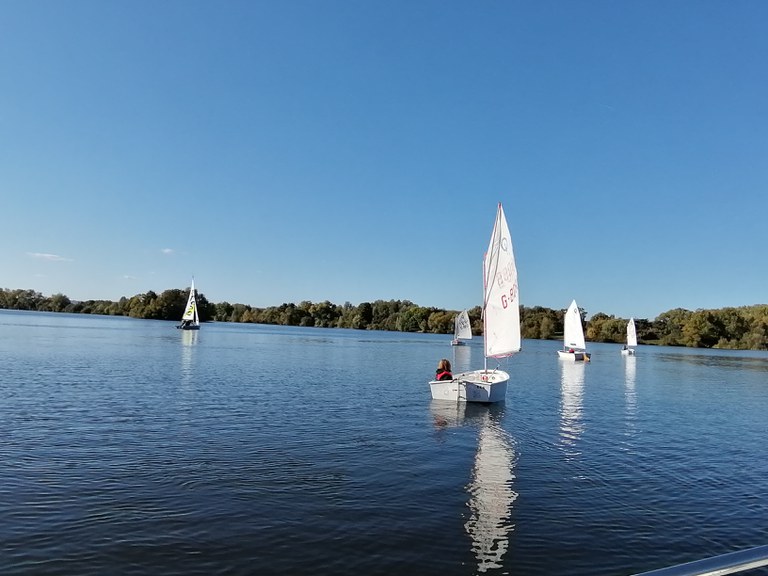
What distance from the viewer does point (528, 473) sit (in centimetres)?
1571

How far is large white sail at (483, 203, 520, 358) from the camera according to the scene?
1135 inches

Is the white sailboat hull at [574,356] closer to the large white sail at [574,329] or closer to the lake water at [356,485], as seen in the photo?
the large white sail at [574,329]

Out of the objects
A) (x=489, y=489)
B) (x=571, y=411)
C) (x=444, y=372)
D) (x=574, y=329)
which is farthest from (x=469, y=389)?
(x=574, y=329)

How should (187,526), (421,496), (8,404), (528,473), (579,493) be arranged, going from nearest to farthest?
(187,526) → (421,496) → (579,493) → (528,473) → (8,404)

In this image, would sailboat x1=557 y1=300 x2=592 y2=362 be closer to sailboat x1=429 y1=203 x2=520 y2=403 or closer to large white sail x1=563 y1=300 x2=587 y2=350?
large white sail x1=563 y1=300 x2=587 y2=350

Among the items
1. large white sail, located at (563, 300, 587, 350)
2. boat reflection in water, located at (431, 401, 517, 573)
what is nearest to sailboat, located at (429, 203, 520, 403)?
boat reflection in water, located at (431, 401, 517, 573)

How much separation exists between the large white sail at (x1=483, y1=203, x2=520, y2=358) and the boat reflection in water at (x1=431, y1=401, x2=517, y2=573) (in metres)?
5.23

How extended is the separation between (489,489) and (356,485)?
10.5 ft

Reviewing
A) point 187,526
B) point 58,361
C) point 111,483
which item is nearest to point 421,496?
point 187,526

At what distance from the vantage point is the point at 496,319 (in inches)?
1162

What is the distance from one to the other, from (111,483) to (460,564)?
8.24 meters

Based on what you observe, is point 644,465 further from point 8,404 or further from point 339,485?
point 8,404

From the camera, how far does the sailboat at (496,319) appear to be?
28031mm

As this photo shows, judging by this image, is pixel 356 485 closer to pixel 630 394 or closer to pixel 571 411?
pixel 571 411
